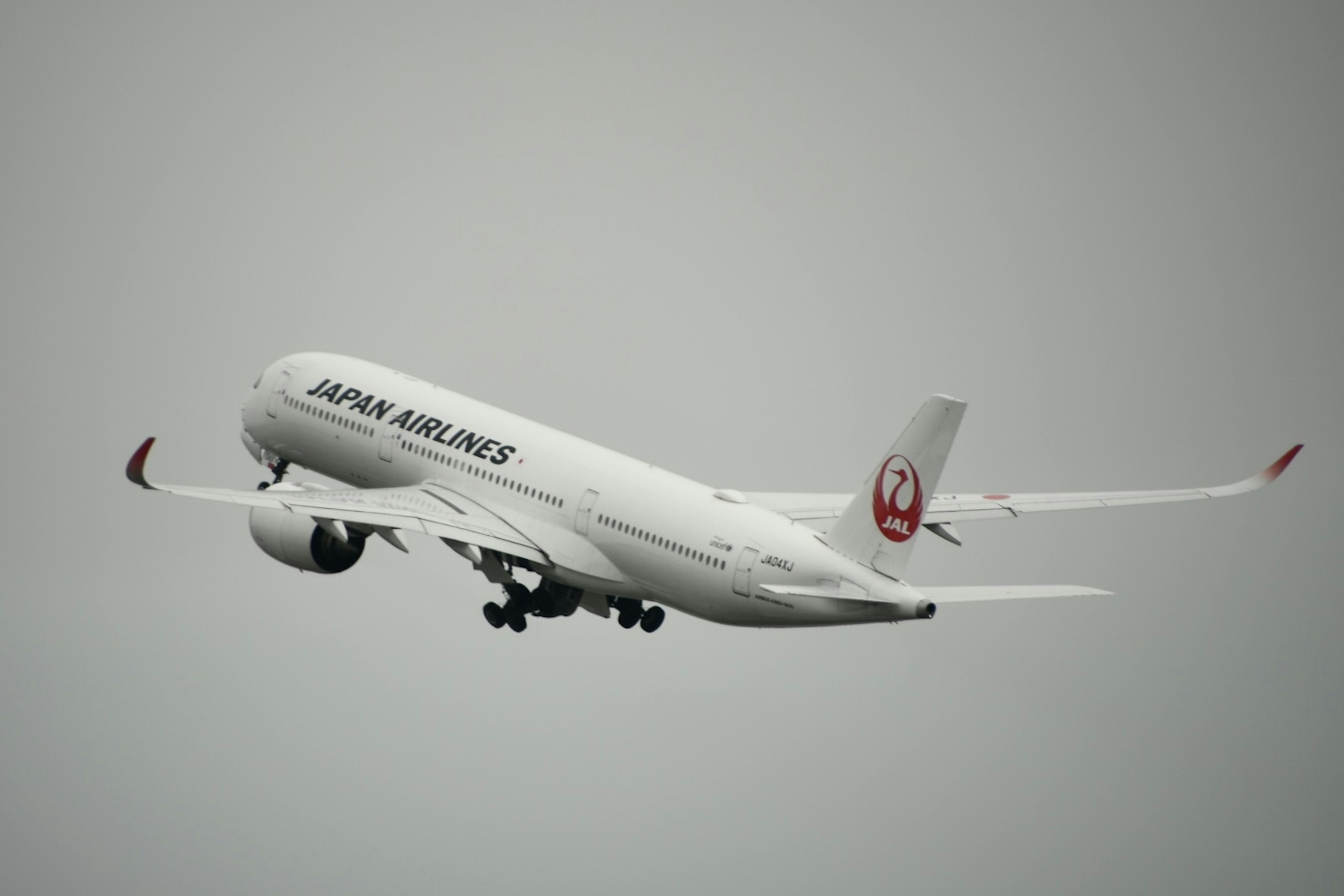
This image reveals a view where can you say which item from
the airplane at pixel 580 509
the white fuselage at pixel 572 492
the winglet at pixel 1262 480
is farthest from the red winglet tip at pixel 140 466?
the winglet at pixel 1262 480

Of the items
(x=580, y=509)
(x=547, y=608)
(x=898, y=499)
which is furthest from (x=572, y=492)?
(x=898, y=499)

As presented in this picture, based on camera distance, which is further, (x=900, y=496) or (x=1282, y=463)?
(x=1282, y=463)

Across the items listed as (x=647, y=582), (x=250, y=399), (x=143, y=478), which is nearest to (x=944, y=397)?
(x=647, y=582)

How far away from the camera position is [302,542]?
187 ft

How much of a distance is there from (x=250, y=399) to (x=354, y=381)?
172 inches

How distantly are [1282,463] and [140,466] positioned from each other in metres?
29.4

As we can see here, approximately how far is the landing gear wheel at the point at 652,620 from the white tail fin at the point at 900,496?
29.6 ft

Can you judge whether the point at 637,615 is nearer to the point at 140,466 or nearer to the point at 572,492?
the point at 572,492

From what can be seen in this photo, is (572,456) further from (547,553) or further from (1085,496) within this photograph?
(1085,496)

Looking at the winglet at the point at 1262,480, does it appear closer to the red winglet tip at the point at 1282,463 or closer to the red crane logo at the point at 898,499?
the red winglet tip at the point at 1282,463

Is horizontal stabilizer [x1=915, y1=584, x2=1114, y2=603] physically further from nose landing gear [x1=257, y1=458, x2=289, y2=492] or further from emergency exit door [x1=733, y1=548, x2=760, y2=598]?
nose landing gear [x1=257, y1=458, x2=289, y2=492]

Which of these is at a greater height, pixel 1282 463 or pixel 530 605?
pixel 1282 463

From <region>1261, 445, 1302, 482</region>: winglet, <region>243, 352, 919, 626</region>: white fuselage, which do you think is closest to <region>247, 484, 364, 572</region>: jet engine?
<region>243, 352, 919, 626</region>: white fuselage

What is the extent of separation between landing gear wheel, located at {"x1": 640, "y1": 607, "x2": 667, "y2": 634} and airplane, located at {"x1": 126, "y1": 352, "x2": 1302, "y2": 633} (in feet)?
0.16
